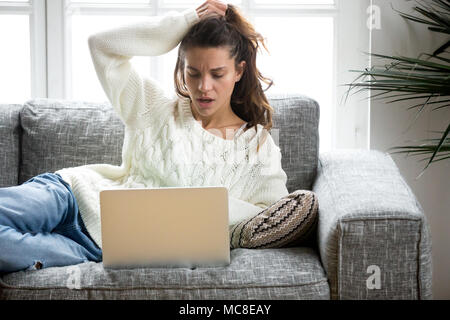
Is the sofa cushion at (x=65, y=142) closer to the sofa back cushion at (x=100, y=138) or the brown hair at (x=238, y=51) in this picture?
the sofa back cushion at (x=100, y=138)

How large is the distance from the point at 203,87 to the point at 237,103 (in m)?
0.16

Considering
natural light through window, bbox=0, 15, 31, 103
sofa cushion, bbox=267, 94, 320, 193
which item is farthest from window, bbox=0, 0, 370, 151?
sofa cushion, bbox=267, 94, 320, 193

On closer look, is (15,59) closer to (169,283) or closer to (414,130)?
(169,283)

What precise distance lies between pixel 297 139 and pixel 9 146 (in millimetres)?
1046

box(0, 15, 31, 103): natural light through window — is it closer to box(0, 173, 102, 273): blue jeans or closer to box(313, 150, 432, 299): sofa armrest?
box(0, 173, 102, 273): blue jeans

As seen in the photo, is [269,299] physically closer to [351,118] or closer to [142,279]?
[142,279]

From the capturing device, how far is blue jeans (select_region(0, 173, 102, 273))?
5.63ft

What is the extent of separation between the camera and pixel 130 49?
2135mm

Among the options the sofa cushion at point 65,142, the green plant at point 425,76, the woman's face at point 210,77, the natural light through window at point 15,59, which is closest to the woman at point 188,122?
the woman's face at point 210,77

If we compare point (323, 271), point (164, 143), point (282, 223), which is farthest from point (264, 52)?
point (323, 271)

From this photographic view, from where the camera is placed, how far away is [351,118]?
2707mm

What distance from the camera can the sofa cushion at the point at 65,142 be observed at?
2.34m

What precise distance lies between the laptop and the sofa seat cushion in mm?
32

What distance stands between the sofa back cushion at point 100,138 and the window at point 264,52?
0.35 meters
